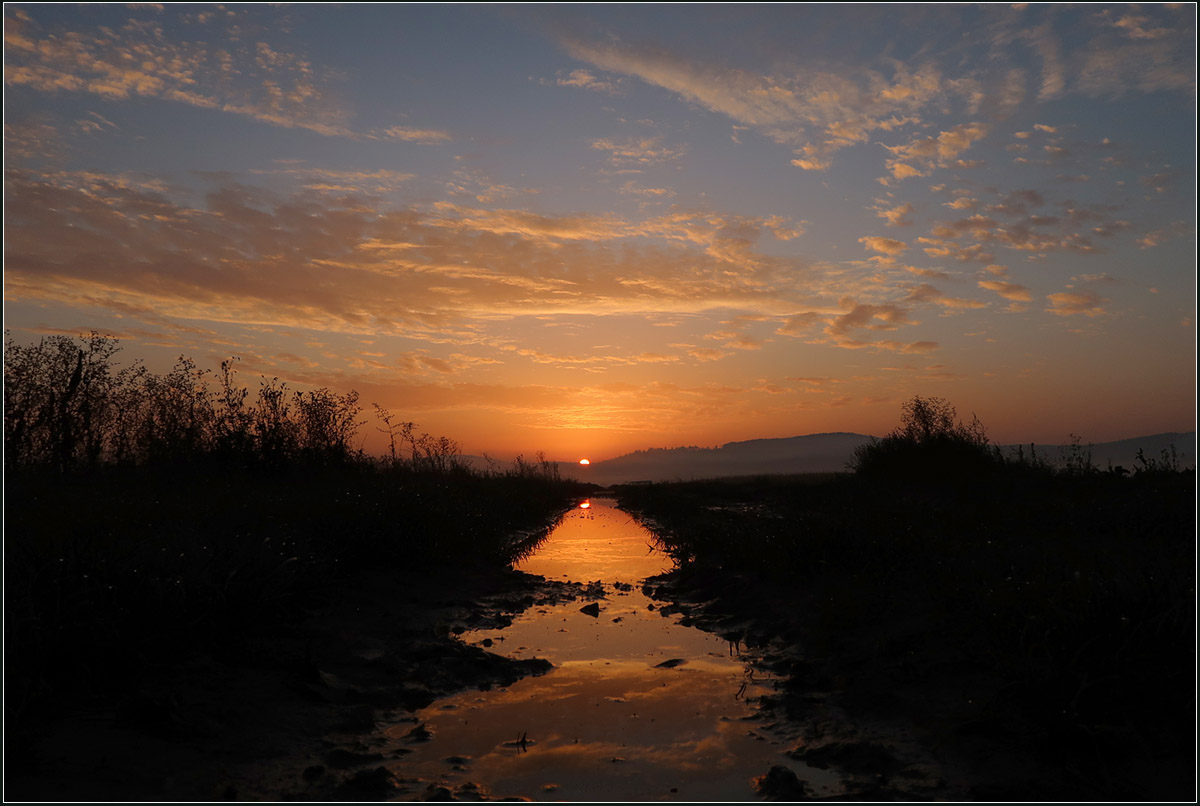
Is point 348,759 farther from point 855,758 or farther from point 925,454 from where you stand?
point 925,454

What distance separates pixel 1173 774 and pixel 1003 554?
144 inches

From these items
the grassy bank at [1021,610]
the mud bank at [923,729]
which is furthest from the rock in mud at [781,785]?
the grassy bank at [1021,610]

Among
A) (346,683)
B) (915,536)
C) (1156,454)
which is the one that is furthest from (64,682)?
(1156,454)

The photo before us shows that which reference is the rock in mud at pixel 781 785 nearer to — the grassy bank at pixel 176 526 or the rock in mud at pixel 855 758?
the rock in mud at pixel 855 758

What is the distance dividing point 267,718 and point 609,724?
2.31m

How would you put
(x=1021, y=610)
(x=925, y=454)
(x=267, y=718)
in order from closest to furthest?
(x=267, y=718) → (x=1021, y=610) → (x=925, y=454)

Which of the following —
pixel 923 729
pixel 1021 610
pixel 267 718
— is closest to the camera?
pixel 923 729

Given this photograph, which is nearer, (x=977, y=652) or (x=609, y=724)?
(x=609, y=724)

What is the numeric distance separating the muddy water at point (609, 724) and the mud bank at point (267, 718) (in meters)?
0.25

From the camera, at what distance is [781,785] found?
399 centimetres

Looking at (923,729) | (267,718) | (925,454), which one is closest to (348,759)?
(267,718)

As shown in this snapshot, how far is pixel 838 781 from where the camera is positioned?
409 cm

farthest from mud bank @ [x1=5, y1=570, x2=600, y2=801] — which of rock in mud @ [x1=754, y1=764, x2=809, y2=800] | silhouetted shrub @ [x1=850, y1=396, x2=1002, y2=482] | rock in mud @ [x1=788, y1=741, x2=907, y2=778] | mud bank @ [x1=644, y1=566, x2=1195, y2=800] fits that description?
silhouetted shrub @ [x1=850, y1=396, x2=1002, y2=482]

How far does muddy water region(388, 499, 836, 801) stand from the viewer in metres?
4.13
